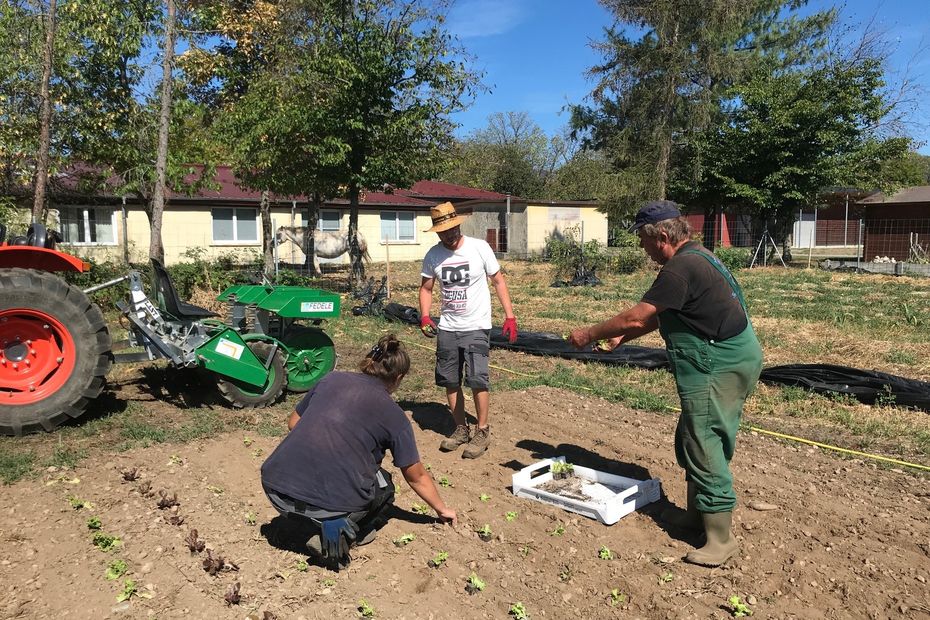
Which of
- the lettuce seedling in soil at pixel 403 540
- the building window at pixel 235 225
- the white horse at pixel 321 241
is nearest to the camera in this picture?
the lettuce seedling in soil at pixel 403 540

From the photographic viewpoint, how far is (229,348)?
5.46 meters

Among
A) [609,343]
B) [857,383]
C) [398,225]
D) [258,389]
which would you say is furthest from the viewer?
[398,225]

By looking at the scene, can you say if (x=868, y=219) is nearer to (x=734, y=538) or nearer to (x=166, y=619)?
(x=734, y=538)

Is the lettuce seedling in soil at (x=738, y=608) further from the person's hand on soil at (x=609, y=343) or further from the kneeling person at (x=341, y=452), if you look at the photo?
the kneeling person at (x=341, y=452)

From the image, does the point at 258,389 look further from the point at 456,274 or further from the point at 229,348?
the point at 456,274

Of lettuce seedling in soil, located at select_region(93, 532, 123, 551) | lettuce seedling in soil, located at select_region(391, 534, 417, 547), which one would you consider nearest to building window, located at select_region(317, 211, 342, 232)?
lettuce seedling in soil, located at select_region(93, 532, 123, 551)

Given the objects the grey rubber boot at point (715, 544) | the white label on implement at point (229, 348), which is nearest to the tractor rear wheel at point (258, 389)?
the white label on implement at point (229, 348)

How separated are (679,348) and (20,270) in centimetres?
464

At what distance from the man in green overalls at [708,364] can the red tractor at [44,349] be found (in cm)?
401

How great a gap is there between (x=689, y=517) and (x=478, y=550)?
1169 millimetres

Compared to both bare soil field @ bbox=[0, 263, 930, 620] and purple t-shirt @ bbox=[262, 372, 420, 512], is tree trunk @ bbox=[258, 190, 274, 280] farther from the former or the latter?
purple t-shirt @ bbox=[262, 372, 420, 512]

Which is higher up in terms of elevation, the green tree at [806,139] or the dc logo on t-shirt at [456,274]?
the green tree at [806,139]

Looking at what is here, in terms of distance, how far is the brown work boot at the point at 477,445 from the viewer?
4793 millimetres

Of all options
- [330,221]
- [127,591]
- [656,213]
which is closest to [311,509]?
[127,591]
